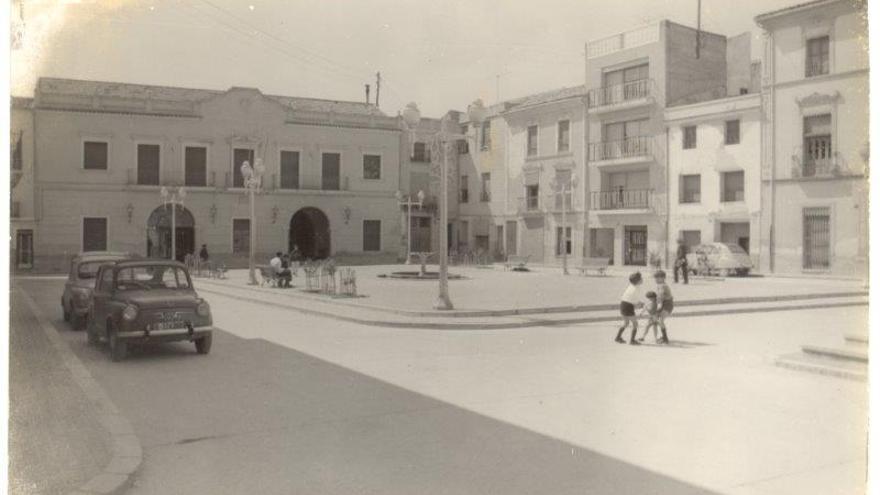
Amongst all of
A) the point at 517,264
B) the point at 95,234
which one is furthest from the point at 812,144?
the point at 95,234

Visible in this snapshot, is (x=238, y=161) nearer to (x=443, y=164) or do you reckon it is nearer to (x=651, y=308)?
(x=443, y=164)

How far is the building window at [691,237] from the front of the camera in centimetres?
3380

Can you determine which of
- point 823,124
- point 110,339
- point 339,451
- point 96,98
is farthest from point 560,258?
point 339,451

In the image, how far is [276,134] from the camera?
37688 millimetres

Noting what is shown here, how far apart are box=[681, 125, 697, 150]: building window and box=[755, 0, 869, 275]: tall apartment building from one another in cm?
428

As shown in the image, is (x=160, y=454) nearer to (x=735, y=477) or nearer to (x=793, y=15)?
(x=735, y=477)

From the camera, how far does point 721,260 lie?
2892 centimetres

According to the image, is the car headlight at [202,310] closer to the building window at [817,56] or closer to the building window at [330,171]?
the building window at [817,56]

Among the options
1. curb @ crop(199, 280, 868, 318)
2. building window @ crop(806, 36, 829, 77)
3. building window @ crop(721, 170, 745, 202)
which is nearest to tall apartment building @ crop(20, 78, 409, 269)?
curb @ crop(199, 280, 868, 318)

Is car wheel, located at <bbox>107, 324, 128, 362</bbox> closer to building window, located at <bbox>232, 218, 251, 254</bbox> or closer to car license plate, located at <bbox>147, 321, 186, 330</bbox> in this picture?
car license plate, located at <bbox>147, 321, 186, 330</bbox>

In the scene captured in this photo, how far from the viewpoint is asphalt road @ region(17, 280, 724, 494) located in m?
4.72

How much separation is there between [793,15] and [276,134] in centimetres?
2457

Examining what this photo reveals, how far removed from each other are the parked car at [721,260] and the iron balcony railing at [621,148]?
8.01m

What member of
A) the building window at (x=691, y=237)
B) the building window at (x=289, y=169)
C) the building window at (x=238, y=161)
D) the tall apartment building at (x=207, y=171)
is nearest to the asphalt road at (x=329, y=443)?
the tall apartment building at (x=207, y=171)
